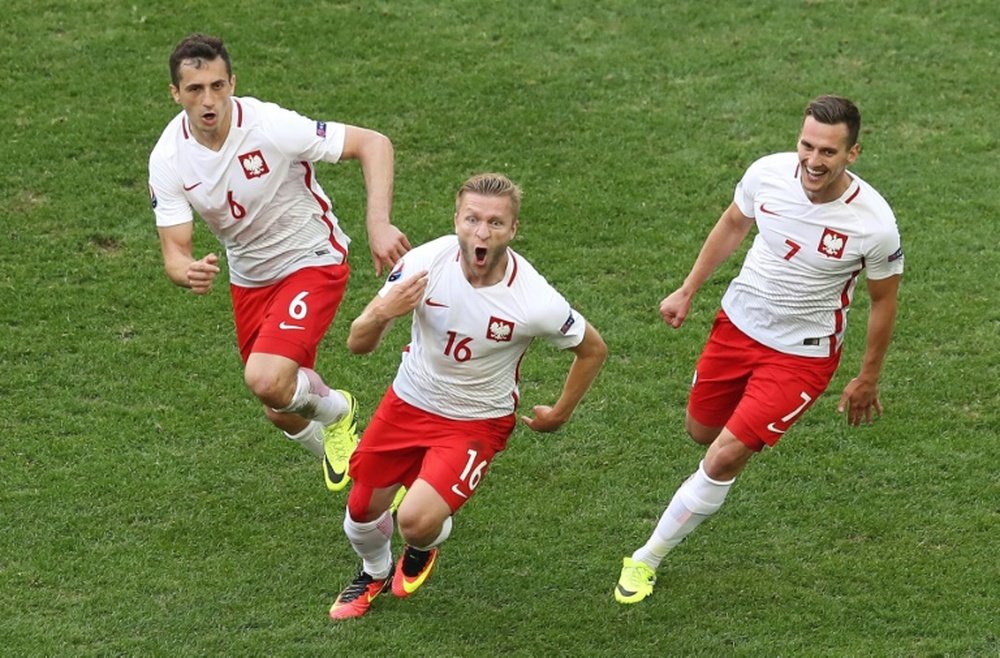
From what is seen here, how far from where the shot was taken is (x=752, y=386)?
7.63 metres

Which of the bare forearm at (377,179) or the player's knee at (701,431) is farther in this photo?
the player's knee at (701,431)

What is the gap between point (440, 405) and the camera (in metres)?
7.33

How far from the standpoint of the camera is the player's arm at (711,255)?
787 cm

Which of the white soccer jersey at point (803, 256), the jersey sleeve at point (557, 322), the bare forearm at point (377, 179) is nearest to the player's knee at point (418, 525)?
→ the jersey sleeve at point (557, 322)

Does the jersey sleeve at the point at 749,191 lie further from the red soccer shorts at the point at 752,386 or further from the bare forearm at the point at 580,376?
the bare forearm at the point at 580,376

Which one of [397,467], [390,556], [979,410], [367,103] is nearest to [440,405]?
[397,467]

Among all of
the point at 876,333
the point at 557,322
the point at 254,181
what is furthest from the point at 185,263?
the point at 876,333

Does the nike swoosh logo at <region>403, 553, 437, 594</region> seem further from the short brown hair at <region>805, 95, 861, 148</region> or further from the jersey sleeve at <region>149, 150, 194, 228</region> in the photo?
the short brown hair at <region>805, 95, 861, 148</region>

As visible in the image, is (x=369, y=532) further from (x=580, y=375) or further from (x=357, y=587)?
(x=580, y=375)

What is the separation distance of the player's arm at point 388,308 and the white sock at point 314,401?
1349mm

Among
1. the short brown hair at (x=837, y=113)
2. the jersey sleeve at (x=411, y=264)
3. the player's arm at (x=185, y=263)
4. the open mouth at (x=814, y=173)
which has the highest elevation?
the short brown hair at (x=837, y=113)

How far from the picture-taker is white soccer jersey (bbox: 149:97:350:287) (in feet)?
26.3

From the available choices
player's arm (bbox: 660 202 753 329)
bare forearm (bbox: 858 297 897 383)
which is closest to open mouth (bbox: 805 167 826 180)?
player's arm (bbox: 660 202 753 329)

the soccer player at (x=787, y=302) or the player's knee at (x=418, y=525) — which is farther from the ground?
the soccer player at (x=787, y=302)
